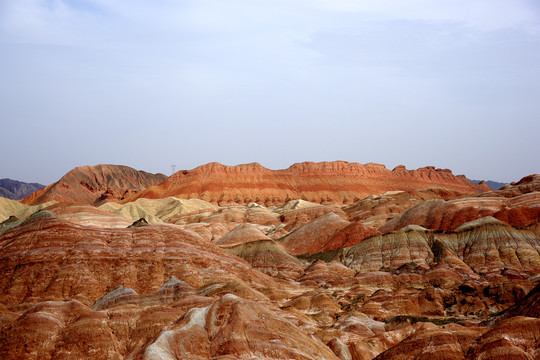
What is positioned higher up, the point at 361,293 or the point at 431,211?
the point at 431,211

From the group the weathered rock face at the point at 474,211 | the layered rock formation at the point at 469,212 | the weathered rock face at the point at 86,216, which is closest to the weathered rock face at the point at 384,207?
the weathered rock face at the point at 474,211

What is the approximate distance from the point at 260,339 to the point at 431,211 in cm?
10752

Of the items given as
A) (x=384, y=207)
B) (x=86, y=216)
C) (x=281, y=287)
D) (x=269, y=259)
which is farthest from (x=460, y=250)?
(x=86, y=216)

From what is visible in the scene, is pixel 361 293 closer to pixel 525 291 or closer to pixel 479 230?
pixel 525 291

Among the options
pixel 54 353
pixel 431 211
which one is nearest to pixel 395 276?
pixel 431 211

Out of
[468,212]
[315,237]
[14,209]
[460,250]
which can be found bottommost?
[460,250]

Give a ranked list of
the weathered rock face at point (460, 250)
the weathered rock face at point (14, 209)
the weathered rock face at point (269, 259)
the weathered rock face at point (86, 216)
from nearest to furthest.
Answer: the weathered rock face at point (86, 216) < the weathered rock face at point (460, 250) < the weathered rock face at point (269, 259) < the weathered rock face at point (14, 209)

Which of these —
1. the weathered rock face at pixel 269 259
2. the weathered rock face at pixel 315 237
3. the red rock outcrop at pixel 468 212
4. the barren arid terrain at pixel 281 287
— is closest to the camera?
the barren arid terrain at pixel 281 287

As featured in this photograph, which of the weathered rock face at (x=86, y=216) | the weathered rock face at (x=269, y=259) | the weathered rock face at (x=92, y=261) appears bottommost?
the weathered rock face at (x=269, y=259)

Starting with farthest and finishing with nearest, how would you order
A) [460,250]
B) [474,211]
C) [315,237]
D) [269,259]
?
[315,237], [474,211], [460,250], [269,259]

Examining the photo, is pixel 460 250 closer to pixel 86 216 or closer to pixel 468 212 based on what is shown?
pixel 468 212

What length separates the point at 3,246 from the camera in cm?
6506

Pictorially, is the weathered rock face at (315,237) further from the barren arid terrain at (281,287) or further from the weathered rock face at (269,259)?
the weathered rock face at (269,259)

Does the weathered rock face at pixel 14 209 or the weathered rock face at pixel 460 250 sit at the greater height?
the weathered rock face at pixel 14 209
